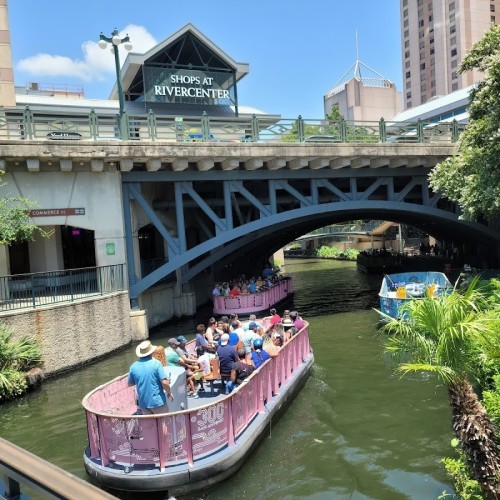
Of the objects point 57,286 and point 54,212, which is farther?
point 54,212

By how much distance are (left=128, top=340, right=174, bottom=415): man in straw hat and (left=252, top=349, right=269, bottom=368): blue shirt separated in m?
2.65

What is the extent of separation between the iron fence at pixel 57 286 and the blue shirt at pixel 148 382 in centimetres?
756

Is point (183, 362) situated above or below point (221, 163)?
below

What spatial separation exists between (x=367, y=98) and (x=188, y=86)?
80903mm

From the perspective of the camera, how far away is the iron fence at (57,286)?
46.2 ft

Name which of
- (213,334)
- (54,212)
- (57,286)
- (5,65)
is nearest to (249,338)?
(213,334)

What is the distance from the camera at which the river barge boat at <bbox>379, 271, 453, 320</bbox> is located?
17.1 meters

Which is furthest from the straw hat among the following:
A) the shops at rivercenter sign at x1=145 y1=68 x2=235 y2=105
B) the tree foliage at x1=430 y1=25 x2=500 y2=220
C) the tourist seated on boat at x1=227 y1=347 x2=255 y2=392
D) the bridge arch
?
the shops at rivercenter sign at x1=145 y1=68 x2=235 y2=105

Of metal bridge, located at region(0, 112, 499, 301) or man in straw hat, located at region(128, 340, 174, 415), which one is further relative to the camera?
metal bridge, located at region(0, 112, 499, 301)

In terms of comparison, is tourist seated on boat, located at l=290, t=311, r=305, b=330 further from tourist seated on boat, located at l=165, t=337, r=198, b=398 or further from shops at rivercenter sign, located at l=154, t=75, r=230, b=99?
shops at rivercenter sign, located at l=154, t=75, r=230, b=99

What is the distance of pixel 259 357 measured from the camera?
9.94 m

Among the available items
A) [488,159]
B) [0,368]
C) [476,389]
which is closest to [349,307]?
[488,159]

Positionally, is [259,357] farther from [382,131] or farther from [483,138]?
[382,131]

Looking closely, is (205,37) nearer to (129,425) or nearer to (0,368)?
(0,368)
